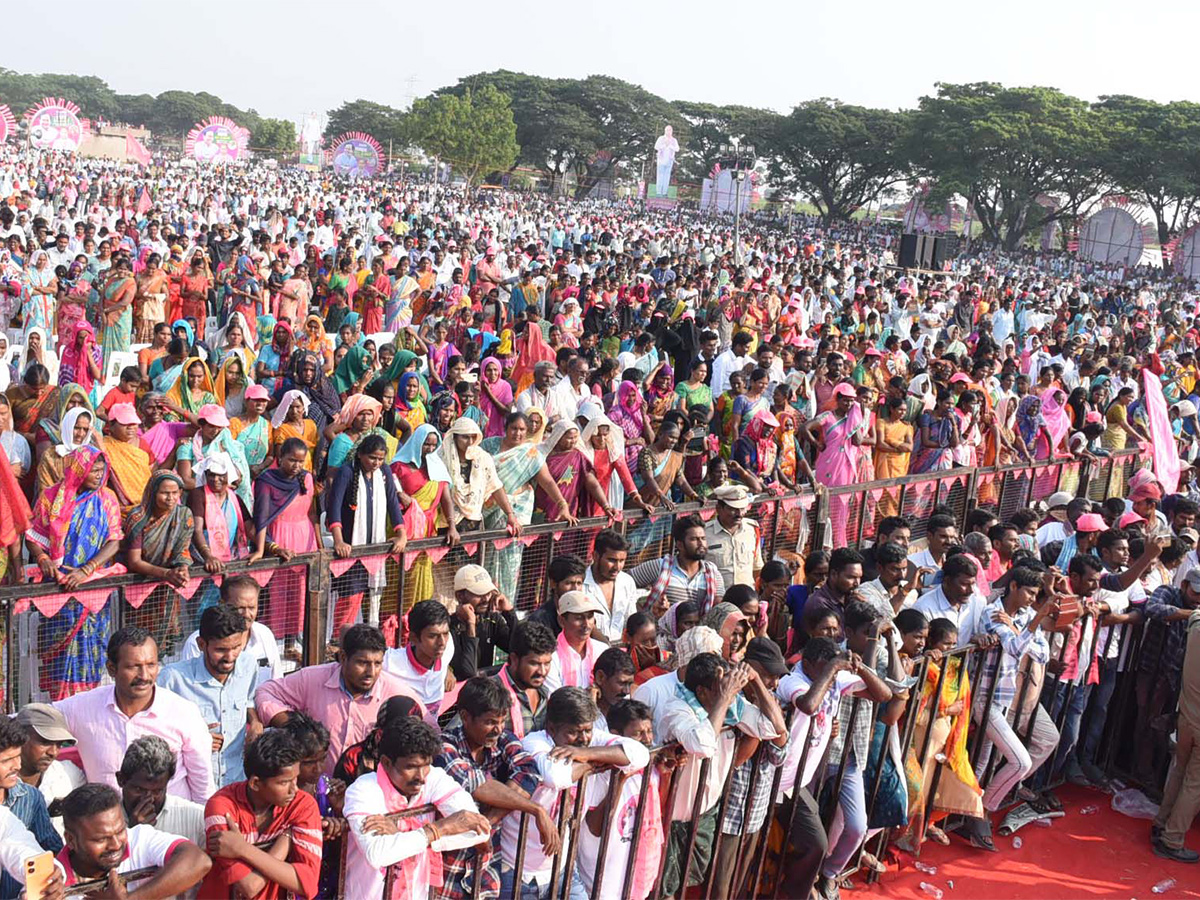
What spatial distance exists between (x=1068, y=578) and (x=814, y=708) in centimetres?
238

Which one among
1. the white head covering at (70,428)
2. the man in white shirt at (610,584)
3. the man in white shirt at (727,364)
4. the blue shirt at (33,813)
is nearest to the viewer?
the blue shirt at (33,813)

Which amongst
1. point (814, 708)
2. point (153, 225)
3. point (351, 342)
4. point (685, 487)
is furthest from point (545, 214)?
point (814, 708)

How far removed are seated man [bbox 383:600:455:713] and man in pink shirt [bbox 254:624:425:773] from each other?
196 millimetres

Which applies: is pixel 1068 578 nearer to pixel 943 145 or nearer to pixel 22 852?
pixel 22 852

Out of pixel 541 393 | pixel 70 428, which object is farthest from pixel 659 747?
pixel 541 393

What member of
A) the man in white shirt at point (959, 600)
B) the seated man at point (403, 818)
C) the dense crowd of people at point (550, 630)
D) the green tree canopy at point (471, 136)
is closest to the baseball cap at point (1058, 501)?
the dense crowd of people at point (550, 630)

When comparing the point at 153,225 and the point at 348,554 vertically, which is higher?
the point at 153,225

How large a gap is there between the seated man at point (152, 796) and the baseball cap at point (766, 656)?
1986mm

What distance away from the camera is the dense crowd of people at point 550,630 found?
3227 mm

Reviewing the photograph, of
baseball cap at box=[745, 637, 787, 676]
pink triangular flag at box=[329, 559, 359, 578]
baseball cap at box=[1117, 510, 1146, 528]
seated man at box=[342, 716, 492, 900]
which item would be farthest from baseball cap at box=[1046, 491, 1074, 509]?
seated man at box=[342, 716, 492, 900]

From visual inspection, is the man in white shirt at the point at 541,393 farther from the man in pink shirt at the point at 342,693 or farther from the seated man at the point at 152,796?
the seated man at the point at 152,796

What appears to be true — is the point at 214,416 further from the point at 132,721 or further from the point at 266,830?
the point at 266,830

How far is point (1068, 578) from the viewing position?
5.80 metres

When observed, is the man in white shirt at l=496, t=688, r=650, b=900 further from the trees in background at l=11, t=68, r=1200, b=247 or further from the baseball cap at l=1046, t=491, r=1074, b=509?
the trees in background at l=11, t=68, r=1200, b=247
